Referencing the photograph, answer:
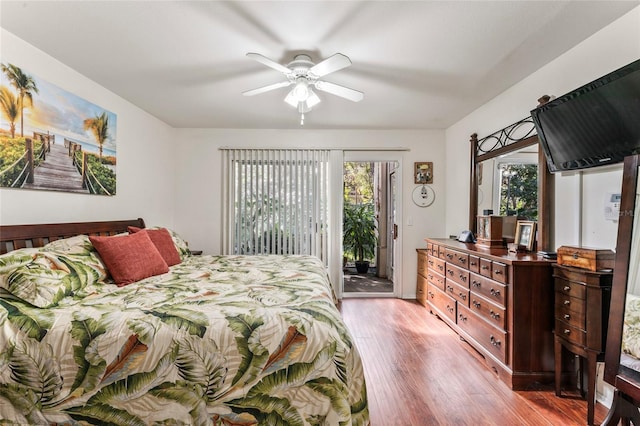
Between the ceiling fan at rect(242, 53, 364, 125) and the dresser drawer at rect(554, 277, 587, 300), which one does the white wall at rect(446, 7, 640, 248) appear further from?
the ceiling fan at rect(242, 53, 364, 125)

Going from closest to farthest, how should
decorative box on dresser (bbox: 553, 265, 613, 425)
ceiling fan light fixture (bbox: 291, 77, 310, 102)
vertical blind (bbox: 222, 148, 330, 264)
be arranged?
decorative box on dresser (bbox: 553, 265, 613, 425), ceiling fan light fixture (bbox: 291, 77, 310, 102), vertical blind (bbox: 222, 148, 330, 264)

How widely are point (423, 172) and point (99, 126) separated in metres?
4.00

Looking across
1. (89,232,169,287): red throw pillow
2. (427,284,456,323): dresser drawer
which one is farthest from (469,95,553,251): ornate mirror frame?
(89,232,169,287): red throw pillow

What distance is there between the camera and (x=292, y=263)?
114 inches

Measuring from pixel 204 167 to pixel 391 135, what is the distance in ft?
9.27

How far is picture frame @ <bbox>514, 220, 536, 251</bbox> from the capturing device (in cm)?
254

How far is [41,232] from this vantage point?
2.25 metres

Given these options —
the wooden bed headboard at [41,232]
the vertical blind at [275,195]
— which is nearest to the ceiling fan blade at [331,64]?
the vertical blind at [275,195]

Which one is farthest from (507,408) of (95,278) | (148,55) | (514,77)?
(148,55)

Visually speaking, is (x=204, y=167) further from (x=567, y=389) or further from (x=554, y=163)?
(x=567, y=389)

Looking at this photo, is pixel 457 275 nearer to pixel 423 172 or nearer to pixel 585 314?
pixel 585 314

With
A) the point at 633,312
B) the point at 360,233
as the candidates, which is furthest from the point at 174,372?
the point at 360,233

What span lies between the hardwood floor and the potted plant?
3.10 metres

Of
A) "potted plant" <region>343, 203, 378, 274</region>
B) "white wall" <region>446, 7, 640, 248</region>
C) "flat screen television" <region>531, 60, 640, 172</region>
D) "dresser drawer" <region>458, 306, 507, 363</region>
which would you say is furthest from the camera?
"potted plant" <region>343, 203, 378, 274</region>
